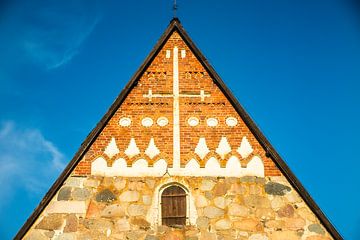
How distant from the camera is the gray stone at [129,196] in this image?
978 centimetres

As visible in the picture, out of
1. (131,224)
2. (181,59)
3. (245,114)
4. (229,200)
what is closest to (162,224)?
(131,224)

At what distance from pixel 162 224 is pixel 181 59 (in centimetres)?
411

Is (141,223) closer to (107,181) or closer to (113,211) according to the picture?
(113,211)

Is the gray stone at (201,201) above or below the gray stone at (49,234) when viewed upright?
above

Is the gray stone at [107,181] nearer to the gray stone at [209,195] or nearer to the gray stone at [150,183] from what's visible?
the gray stone at [150,183]

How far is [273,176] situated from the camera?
396 inches

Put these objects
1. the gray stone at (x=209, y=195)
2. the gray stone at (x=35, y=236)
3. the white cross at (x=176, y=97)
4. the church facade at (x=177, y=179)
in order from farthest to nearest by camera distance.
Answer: the white cross at (x=176, y=97) < the gray stone at (x=209, y=195) < the church facade at (x=177, y=179) < the gray stone at (x=35, y=236)

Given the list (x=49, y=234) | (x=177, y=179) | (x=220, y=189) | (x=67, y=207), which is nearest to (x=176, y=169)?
(x=177, y=179)

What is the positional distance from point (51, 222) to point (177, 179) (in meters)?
2.67

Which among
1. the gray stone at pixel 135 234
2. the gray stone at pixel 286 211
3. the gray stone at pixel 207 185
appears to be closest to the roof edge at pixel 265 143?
the gray stone at pixel 286 211

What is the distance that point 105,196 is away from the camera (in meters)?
9.79

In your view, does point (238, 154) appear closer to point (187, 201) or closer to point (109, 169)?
point (187, 201)

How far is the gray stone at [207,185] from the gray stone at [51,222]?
9.57 ft

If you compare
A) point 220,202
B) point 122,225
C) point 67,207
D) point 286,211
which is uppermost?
point 220,202
